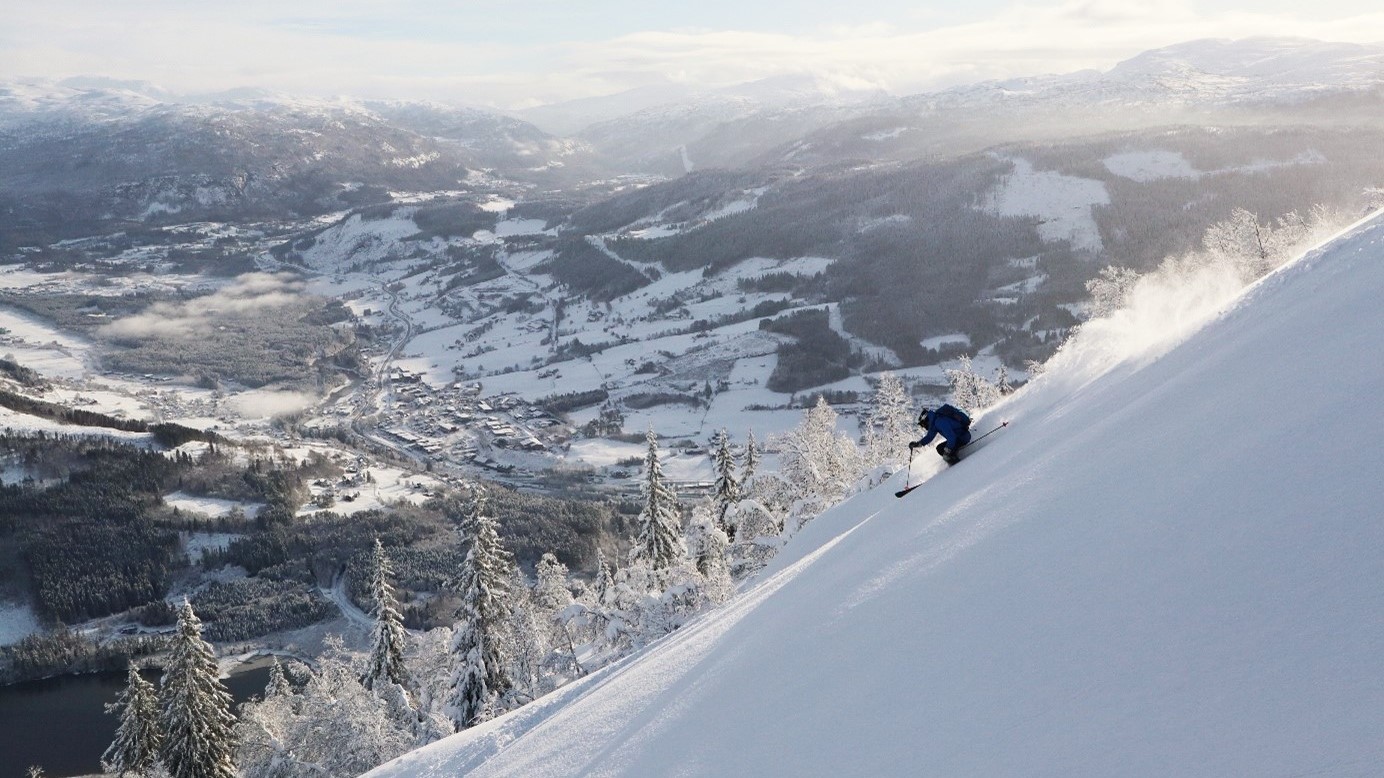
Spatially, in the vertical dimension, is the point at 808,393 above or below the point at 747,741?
below

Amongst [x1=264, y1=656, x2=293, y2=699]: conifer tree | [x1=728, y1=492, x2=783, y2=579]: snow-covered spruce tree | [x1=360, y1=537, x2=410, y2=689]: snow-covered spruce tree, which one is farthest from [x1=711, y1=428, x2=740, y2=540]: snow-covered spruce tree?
[x1=264, y1=656, x2=293, y2=699]: conifer tree

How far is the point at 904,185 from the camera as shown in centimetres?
17300

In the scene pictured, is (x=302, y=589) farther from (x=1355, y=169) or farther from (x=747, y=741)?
(x=1355, y=169)

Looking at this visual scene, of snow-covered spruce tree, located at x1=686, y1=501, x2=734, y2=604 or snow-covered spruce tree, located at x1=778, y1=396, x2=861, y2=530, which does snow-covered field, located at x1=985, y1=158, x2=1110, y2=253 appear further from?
snow-covered spruce tree, located at x1=686, y1=501, x2=734, y2=604

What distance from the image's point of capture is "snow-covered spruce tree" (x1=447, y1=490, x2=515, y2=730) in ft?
102

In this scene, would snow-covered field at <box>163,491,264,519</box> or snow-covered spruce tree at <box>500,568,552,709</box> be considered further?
snow-covered field at <box>163,491,264,519</box>

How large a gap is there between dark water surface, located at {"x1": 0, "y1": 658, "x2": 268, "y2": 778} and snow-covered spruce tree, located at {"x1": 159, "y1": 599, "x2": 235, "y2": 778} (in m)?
26.5

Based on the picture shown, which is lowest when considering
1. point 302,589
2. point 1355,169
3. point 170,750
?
point 302,589

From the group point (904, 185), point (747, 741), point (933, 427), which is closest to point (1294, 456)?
point (747, 741)

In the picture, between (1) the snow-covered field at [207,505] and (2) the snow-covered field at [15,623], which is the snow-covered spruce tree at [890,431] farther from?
(2) the snow-covered field at [15,623]

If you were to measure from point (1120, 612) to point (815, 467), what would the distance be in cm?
3149

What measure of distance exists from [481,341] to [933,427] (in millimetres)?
143870

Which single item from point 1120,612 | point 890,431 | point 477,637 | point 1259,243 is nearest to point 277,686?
point 477,637

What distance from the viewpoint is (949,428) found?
15398mm
